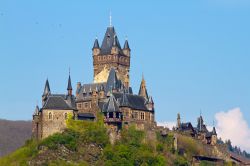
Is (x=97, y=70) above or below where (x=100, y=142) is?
above

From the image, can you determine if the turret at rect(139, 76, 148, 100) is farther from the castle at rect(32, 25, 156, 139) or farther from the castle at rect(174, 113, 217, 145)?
the castle at rect(174, 113, 217, 145)

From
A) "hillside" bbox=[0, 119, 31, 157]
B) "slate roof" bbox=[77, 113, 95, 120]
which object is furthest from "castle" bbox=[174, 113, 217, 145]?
"hillside" bbox=[0, 119, 31, 157]

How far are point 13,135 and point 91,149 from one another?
2400 inches

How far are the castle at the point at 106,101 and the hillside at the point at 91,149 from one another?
111 centimetres

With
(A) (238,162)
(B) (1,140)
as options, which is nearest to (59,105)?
(A) (238,162)

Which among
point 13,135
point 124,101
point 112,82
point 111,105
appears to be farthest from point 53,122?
point 13,135

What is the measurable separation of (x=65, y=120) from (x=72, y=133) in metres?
1.69

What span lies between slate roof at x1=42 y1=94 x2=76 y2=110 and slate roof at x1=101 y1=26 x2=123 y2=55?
14.4 metres

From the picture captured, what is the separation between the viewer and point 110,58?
128 m

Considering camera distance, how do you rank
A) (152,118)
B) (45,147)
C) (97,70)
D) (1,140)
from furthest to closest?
(1,140) < (97,70) < (152,118) < (45,147)

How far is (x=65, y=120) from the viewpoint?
114500mm

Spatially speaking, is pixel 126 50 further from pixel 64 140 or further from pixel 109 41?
pixel 64 140

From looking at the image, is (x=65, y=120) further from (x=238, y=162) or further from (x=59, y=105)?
(x=238, y=162)

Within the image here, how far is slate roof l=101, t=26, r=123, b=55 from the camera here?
129 m
